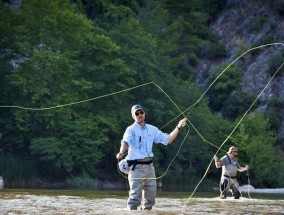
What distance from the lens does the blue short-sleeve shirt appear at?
14508mm

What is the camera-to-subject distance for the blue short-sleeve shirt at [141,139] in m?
14.5

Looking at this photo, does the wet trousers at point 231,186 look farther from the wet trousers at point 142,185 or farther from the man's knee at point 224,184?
the wet trousers at point 142,185

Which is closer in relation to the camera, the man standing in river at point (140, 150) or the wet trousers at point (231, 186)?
the man standing in river at point (140, 150)

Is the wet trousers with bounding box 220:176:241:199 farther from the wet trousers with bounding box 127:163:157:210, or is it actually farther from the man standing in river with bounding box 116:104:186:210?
the man standing in river with bounding box 116:104:186:210

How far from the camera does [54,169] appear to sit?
170 ft

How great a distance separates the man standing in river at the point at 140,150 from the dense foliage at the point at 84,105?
31195mm

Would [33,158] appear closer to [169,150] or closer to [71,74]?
[71,74]

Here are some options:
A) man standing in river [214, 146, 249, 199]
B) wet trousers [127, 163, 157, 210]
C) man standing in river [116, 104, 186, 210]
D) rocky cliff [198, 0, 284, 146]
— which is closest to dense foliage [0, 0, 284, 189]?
rocky cliff [198, 0, 284, 146]

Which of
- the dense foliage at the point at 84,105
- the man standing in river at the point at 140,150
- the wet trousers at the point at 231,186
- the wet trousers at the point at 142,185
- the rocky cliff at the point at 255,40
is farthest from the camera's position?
the rocky cliff at the point at 255,40

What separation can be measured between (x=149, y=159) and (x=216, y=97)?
2534 inches

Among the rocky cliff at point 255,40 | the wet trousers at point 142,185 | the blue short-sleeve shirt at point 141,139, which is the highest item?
the rocky cliff at point 255,40

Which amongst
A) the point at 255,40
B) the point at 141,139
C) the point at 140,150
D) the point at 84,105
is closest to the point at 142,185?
the point at 140,150

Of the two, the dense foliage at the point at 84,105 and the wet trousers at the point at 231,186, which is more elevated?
the dense foliage at the point at 84,105

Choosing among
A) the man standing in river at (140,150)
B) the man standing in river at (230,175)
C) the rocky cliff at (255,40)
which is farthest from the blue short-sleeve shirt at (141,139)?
the rocky cliff at (255,40)
